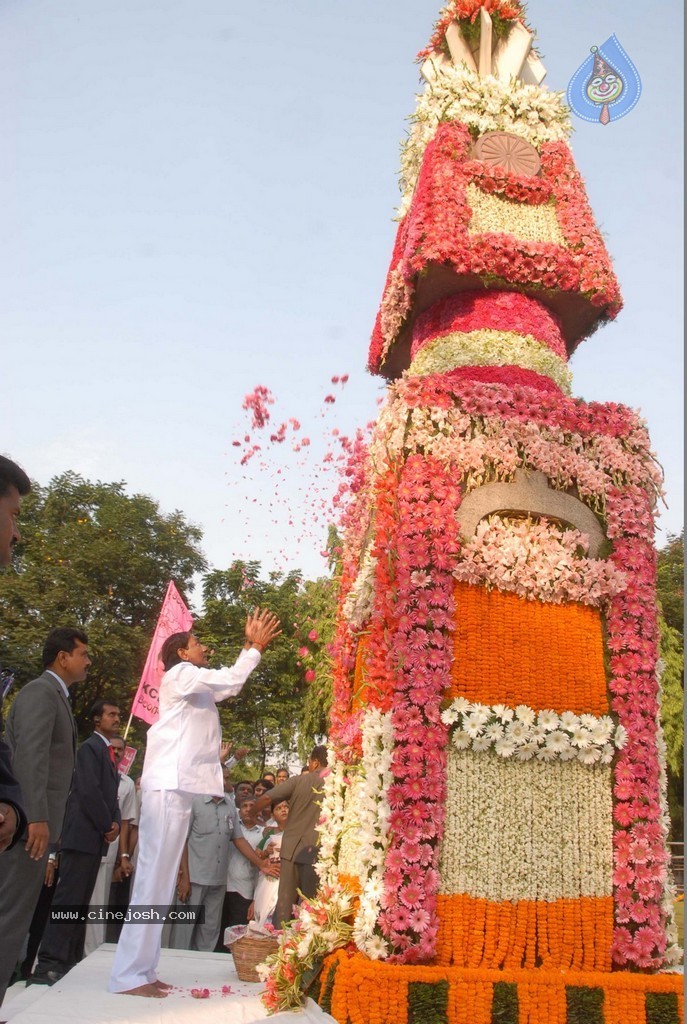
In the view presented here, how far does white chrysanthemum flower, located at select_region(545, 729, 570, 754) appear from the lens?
5.88m

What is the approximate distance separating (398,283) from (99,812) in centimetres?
495

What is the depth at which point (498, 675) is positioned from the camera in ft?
19.7

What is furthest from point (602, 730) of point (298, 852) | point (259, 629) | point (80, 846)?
point (80, 846)

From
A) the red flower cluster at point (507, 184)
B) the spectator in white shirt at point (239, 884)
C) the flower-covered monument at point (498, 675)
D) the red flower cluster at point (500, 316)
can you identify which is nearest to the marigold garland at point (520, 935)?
the flower-covered monument at point (498, 675)

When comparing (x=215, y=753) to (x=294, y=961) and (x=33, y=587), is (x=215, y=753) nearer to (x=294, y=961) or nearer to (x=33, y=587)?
(x=294, y=961)

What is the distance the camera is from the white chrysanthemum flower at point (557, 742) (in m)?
5.88

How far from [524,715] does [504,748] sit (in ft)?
0.81

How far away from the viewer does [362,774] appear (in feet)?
20.5

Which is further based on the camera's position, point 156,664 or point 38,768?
point 156,664

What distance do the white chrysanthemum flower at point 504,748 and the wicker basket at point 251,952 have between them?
247 centimetres

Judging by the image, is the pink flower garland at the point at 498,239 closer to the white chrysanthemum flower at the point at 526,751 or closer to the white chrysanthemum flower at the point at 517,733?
the white chrysanthemum flower at the point at 517,733

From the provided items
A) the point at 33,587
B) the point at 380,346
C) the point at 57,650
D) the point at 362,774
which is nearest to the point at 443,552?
the point at 362,774

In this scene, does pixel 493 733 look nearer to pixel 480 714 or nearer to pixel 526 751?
pixel 480 714

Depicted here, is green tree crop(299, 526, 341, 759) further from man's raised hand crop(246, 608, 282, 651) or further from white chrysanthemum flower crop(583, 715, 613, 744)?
white chrysanthemum flower crop(583, 715, 613, 744)
